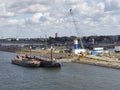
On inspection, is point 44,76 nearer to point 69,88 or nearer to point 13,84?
point 13,84

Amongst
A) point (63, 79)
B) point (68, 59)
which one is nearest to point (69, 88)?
point (63, 79)

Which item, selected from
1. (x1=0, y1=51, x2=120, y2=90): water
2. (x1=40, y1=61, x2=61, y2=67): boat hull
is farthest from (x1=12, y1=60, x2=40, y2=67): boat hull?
(x1=0, y1=51, x2=120, y2=90): water

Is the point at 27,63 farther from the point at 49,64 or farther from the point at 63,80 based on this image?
the point at 63,80

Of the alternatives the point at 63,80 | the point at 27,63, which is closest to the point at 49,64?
the point at 27,63

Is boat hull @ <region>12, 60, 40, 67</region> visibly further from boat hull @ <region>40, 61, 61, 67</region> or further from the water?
the water

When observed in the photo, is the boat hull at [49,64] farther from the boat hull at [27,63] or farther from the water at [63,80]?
the water at [63,80]

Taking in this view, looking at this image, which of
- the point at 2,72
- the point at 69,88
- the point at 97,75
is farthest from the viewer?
the point at 2,72

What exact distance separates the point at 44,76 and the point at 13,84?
8.20 m

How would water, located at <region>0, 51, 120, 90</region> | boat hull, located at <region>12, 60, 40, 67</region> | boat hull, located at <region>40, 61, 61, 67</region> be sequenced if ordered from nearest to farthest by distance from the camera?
water, located at <region>0, 51, 120, 90</region>
boat hull, located at <region>40, 61, 61, 67</region>
boat hull, located at <region>12, 60, 40, 67</region>

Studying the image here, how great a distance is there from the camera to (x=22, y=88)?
4028 cm

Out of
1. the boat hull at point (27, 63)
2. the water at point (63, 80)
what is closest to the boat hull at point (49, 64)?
the boat hull at point (27, 63)

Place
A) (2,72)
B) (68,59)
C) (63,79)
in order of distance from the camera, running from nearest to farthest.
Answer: (63,79), (2,72), (68,59)

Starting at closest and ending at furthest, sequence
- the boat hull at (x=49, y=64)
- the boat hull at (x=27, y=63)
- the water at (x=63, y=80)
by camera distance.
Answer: the water at (x=63, y=80), the boat hull at (x=49, y=64), the boat hull at (x=27, y=63)

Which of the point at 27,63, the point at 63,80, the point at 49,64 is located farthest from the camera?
the point at 27,63
